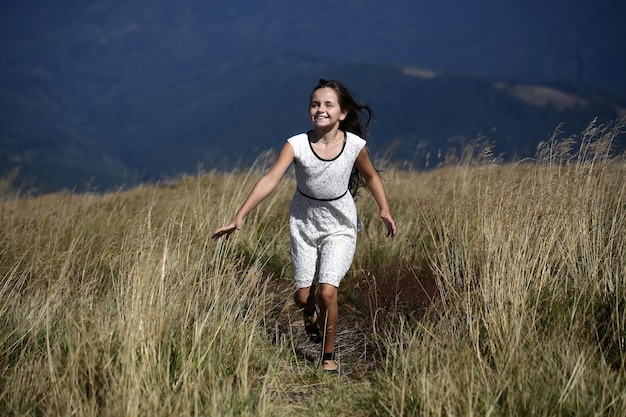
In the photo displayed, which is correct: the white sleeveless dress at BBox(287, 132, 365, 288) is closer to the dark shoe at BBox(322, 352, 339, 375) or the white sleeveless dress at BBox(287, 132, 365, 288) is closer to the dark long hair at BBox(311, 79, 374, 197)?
the dark long hair at BBox(311, 79, 374, 197)

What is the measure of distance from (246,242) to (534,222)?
238cm

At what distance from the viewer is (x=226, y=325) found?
3639 mm

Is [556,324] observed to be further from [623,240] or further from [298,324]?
[298,324]

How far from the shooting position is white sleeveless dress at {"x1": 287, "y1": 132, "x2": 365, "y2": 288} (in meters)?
4.15

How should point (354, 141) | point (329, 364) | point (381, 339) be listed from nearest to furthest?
1. point (381, 339)
2. point (329, 364)
3. point (354, 141)

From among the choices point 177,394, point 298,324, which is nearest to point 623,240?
point 298,324

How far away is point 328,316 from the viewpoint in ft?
13.0

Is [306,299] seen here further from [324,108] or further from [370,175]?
[324,108]

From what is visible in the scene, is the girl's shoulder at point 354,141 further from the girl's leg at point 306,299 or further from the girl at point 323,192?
the girl's leg at point 306,299

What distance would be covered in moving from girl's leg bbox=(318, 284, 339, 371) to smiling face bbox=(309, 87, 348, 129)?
0.92 meters

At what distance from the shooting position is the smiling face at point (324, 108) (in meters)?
4.14

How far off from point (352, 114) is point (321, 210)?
649 mm

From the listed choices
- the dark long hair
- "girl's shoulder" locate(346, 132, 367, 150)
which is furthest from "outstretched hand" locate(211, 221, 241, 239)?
the dark long hair

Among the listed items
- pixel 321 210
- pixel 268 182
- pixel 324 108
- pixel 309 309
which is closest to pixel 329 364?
pixel 309 309
